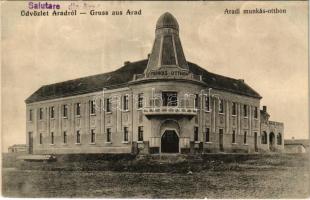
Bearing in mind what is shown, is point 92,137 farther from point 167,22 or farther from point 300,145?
point 300,145

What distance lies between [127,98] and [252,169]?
7995mm

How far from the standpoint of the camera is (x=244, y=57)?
74.1 feet

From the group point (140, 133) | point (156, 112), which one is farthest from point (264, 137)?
point (156, 112)

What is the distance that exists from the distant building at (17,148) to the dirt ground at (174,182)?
77 cm

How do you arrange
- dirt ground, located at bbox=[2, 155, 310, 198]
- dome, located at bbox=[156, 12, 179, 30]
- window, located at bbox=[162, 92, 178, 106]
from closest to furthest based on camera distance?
1. dirt ground, located at bbox=[2, 155, 310, 198]
2. dome, located at bbox=[156, 12, 179, 30]
3. window, located at bbox=[162, 92, 178, 106]

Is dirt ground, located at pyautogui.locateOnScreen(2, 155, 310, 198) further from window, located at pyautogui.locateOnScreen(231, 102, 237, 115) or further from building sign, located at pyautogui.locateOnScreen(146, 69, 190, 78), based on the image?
window, located at pyautogui.locateOnScreen(231, 102, 237, 115)

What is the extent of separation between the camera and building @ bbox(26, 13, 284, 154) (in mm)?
25781

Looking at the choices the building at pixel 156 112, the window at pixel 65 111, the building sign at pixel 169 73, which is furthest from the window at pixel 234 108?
the window at pixel 65 111

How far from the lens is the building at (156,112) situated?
84.6 feet

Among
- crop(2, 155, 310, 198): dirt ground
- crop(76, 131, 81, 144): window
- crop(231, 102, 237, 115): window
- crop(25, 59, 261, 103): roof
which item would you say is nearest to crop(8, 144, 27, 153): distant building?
crop(2, 155, 310, 198): dirt ground

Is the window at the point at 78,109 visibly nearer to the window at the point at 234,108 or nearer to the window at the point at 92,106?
the window at the point at 92,106

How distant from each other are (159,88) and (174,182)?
572 centimetres

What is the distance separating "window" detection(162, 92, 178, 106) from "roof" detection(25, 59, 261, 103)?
1.71m

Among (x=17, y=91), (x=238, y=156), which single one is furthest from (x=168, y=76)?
(x=17, y=91)
